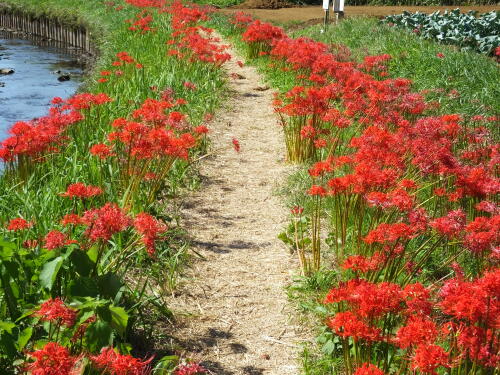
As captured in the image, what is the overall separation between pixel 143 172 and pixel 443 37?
9.72m

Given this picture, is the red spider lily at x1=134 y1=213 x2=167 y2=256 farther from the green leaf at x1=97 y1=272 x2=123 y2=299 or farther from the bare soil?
the bare soil

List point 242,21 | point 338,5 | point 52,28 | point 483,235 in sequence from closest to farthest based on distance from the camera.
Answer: point 483,235 < point 242,21 < point 338,5 < point 52,28

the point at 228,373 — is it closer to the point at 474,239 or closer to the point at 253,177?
the point at 474,239

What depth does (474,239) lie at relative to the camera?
3.02 m

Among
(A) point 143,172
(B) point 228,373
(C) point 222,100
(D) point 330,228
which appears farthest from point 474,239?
(C) point 222,100

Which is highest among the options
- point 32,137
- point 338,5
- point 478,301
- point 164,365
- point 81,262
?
point 338,5

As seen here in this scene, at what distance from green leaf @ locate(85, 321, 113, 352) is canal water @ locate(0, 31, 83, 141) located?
7.57 meters

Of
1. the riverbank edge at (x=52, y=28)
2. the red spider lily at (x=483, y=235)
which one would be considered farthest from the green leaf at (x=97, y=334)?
the riverbank edge at (x=52, y=28)

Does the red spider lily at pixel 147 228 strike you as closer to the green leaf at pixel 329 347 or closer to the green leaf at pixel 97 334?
the green leaf at pixel 97 334

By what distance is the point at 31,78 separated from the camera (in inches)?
583

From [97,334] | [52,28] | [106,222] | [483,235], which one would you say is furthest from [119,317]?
[52,28]

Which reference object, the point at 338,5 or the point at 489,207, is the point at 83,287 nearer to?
the point at 489,207

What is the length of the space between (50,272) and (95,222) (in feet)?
1.25

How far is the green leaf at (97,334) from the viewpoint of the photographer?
2.52 meters
